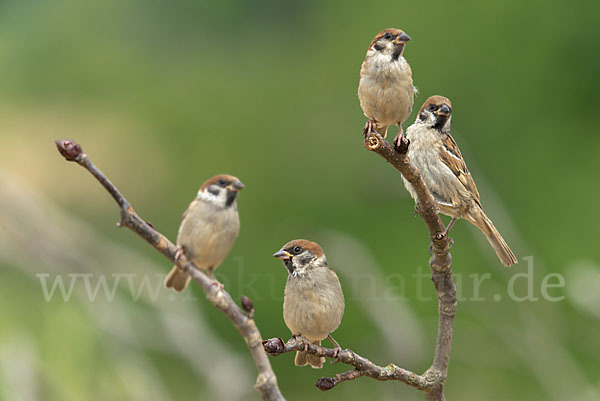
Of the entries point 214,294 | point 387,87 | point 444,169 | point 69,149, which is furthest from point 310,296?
point 69,149

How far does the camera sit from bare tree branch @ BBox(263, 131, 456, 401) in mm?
1643

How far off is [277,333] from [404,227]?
1.83m

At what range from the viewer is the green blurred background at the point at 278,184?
14.2ft

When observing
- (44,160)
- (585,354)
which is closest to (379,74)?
(585,354)

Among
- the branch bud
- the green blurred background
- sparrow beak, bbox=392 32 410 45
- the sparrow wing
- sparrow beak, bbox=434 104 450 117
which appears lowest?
the green blurred background

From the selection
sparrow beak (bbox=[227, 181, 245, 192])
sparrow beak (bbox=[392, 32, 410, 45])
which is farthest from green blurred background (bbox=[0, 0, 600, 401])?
sparrow beak (bbox=[392, 32, 410, 45])

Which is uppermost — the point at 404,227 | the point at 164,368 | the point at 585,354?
the point at 404,227

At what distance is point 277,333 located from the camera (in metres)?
5.75

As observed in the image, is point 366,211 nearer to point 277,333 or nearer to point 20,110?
point 277,333

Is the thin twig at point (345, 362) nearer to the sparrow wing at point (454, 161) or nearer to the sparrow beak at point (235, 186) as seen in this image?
the sparrow beak at point (235, 186)

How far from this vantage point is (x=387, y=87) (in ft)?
6.37

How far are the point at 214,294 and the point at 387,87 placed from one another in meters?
0.96

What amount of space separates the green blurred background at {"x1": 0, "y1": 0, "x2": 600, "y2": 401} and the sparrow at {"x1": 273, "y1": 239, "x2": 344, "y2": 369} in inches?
54.8

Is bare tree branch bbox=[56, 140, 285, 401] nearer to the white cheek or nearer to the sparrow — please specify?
the sparrow
